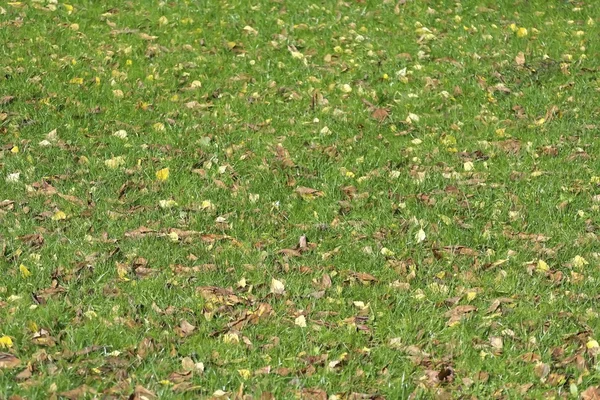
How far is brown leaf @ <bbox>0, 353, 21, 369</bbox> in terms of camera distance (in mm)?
4219

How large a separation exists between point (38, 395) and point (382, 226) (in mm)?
2678

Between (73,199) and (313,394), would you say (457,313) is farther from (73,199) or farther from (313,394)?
(73,199)

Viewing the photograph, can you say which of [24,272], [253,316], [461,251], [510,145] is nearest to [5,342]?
[24,272]

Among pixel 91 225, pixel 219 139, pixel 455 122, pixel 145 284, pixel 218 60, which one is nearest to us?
pixel 145 284

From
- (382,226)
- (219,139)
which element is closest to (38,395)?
(382,226)

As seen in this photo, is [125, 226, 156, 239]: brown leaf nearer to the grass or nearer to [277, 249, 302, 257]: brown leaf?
the grass

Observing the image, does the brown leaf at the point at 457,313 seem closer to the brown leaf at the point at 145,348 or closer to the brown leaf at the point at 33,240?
the brown leaf at the point at 145,348

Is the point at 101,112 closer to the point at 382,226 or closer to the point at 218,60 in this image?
the point at 218,60

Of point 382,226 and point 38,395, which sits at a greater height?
point 38,395

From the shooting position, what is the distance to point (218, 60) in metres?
8.50

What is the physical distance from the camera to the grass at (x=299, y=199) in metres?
4.55

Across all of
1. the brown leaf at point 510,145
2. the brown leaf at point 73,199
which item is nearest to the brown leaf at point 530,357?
the brown leaf at point 510,145

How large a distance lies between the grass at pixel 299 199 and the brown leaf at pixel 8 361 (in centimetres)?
1

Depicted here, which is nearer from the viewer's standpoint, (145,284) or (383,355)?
(383,355)
